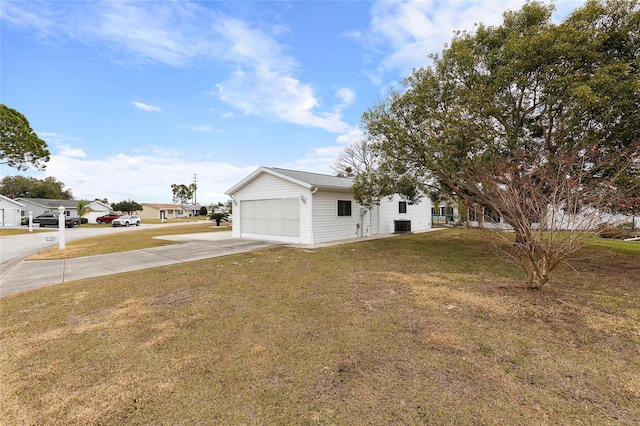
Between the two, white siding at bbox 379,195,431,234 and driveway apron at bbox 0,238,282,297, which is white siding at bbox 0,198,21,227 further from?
white siding at bbox 379,195,431,234

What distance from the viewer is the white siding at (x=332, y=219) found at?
1313 cm

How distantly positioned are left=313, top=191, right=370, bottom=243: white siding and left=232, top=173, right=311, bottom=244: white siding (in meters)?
0.41

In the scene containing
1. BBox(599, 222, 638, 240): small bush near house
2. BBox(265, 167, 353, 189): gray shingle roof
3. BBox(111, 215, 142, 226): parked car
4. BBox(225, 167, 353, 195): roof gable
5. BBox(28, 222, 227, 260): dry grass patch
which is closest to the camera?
BBox(599, 222, 638, 240): small bush near house

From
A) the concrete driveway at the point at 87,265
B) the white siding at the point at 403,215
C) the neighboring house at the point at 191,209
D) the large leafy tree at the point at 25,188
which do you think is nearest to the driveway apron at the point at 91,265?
the concrete driveway at the point at 87,265

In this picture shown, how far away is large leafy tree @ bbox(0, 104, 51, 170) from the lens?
22272 mm

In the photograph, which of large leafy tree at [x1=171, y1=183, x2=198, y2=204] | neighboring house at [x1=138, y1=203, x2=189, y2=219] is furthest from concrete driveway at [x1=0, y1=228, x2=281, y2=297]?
large leafy tree at [x1=171, y1=183, x2=198, y2=204]

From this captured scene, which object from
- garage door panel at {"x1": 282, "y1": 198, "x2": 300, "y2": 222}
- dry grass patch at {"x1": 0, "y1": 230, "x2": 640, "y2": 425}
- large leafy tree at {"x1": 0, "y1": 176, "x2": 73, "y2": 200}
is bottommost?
dry grass patch at {"x1": 0, "y1": 230, "x2": 640, "y2": 425}

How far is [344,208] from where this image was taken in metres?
14.7

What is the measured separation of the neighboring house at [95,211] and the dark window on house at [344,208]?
41324mm

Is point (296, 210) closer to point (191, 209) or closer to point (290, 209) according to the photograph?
point (290, 209)

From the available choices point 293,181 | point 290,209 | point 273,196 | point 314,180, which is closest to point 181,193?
point 273,196

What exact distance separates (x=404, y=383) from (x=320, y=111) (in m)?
17.6

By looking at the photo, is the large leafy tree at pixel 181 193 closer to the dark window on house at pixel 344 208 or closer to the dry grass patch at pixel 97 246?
the dry grass patch at pixel 97 246

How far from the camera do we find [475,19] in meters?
9.81
